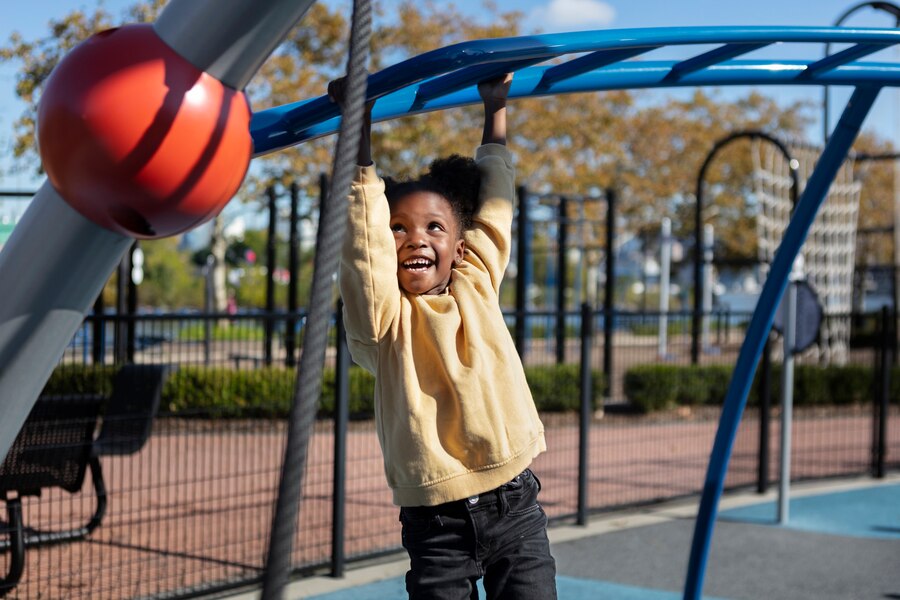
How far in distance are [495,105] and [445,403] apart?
0.76m

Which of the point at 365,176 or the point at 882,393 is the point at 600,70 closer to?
the point at 365,176

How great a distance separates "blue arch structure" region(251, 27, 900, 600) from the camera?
2100 mm

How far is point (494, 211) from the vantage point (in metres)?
2.66

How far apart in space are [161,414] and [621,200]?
29053 mm

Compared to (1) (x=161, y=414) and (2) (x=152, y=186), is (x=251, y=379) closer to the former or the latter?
(1) (x=161, y=414)

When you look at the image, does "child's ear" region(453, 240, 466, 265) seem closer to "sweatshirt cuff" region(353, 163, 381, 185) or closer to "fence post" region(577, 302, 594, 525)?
"sweatshirt cuff" region(353, 163, 381, 185)

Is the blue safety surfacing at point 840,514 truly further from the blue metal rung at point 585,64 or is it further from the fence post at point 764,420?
the blue metal rung at point 585,64

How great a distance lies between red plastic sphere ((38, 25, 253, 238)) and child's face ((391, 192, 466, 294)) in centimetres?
81

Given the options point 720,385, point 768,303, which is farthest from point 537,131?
point 768,303

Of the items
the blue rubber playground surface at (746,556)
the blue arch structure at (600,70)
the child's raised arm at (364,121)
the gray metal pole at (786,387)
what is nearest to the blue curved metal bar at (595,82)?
the blue arch structure at (600,70)

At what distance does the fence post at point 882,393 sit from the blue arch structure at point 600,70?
490 cm

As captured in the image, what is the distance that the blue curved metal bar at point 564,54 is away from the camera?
6.82 feet

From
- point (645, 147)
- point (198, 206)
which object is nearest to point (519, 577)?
point (198, 206)

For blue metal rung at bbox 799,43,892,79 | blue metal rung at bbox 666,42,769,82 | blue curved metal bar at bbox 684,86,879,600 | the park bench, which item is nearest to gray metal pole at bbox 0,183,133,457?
blue metal rung at bbox 666,42,769,82
